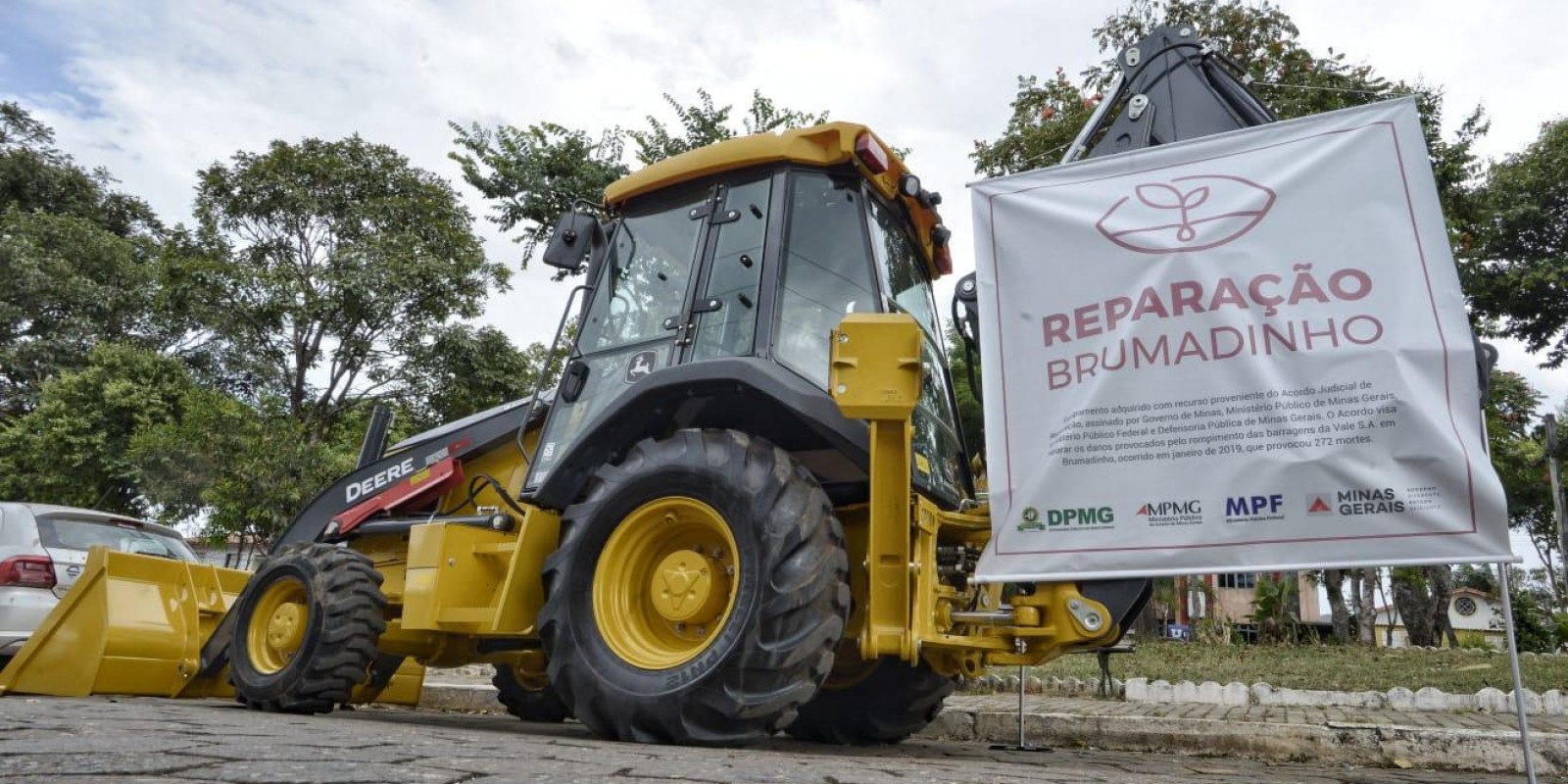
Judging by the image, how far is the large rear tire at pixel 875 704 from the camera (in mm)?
4684

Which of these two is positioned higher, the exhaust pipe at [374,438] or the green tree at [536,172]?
the green tree at [536,172]

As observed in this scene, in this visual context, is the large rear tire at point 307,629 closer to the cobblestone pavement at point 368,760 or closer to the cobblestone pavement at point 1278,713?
the cobblestone pavement at point 368,760

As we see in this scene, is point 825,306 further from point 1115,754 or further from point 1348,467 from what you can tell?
point 1115,754

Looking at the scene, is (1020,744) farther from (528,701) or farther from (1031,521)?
(528,701)

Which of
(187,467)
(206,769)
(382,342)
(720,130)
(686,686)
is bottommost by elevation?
(206,769)

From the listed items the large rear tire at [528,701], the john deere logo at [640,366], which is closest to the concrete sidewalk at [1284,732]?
the large rear tire at [528,701]

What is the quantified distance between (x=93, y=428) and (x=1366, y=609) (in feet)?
86.6

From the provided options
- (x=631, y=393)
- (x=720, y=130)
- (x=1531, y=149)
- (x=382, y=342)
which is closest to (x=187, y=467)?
(x=382, y=342)

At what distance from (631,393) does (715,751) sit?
151 centimetres

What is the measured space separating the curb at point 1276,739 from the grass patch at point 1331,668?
2.69m

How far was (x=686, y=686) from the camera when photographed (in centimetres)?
352

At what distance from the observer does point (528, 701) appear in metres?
6.12

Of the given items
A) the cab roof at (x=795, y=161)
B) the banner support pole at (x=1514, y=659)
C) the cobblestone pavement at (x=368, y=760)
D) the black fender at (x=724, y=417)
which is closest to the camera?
the cobblestone pavement at (x=368, y=760)

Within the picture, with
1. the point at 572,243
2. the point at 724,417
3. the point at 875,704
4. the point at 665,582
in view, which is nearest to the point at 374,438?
the point at 572,243
